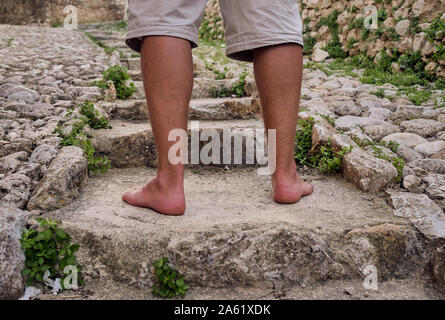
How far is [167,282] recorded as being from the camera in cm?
128

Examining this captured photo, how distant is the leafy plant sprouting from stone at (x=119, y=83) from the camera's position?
117 inches

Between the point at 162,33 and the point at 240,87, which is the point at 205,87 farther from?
the point at 162,33

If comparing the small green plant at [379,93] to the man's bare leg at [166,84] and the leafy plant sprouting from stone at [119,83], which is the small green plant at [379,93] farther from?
the man's bare leg at [166,84]

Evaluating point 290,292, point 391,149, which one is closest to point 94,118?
point 290,292

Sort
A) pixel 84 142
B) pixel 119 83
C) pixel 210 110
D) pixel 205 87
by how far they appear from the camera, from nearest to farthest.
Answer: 1. pixel 84 142
2. pixel 210 110
3. pixel 119 83
4. pixel 205 87

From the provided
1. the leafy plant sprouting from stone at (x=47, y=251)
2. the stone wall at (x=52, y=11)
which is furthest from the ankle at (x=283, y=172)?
the stone wall at (x=52, y=11)

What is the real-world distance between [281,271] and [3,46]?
208 inches

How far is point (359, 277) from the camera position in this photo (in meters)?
1.35

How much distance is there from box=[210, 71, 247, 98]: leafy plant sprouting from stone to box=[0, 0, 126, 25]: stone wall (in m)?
10.5

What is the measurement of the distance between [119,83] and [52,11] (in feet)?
34.7

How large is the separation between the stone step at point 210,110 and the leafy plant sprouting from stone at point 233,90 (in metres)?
0.44

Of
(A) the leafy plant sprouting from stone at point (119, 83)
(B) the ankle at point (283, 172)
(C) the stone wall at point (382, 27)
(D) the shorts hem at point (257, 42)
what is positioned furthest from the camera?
(C) the stone wall at point (382, 27)


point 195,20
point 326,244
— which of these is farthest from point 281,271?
point 195,20

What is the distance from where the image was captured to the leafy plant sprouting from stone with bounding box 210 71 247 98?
3141mm
